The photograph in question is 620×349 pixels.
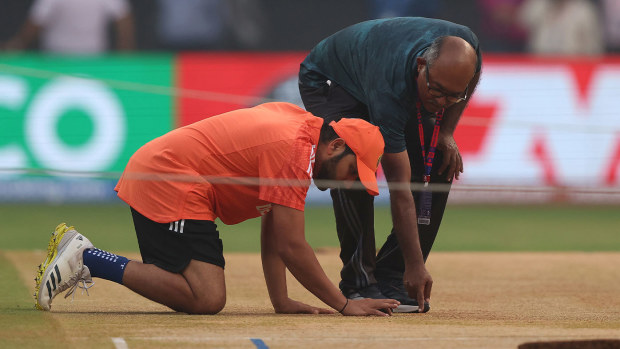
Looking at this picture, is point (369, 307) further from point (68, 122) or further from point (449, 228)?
point (68, 122)

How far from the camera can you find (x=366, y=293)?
6.11m

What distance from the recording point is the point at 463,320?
551 centimetres

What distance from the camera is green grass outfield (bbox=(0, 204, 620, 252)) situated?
999 centimetres

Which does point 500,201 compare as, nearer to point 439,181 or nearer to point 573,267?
point 573,267

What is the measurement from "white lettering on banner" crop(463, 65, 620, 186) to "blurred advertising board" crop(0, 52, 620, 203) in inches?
0.5

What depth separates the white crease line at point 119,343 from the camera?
456 cm

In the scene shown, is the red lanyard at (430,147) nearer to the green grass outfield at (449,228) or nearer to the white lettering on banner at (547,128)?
the green grass outfield at (449,228)

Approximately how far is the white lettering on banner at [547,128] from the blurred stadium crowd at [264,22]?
0.79 metres

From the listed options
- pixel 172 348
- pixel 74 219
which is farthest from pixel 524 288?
pixel 74 219

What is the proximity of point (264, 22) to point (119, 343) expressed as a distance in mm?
9892

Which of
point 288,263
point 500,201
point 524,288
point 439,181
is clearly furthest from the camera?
point 500,201

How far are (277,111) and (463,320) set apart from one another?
1405 millimetres

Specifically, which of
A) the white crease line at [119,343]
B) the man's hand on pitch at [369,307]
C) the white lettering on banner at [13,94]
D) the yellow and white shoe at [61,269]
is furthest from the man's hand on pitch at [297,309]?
the white lettering on banner at [13,94]

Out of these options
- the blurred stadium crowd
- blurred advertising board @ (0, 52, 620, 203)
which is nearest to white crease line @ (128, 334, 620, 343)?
blurred advertising board @ (0, 52, 620, 203)
